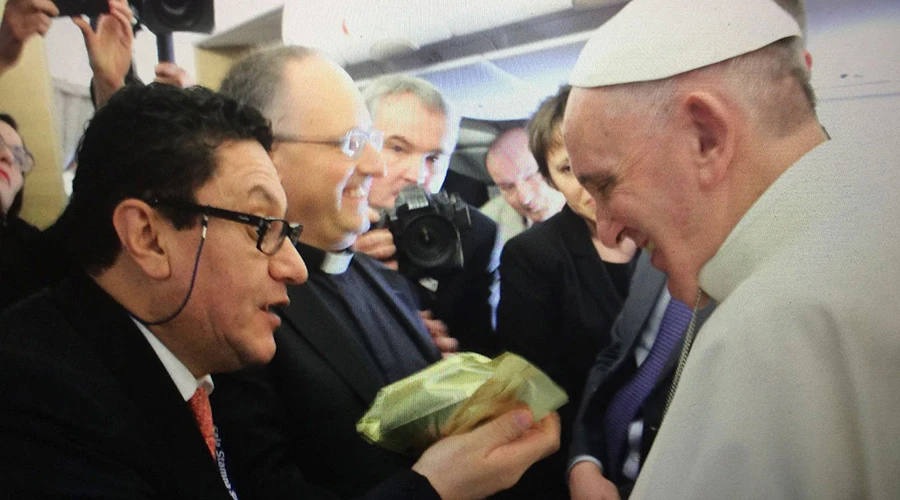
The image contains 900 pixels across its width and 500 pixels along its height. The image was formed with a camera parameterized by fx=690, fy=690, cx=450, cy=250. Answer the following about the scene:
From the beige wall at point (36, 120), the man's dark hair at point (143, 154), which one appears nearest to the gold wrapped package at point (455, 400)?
the man's dark hair at point (143, 154)

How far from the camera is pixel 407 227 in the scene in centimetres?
124

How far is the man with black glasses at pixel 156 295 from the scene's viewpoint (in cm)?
89

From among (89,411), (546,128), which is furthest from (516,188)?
(89,411)

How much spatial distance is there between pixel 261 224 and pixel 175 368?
0.85 ft

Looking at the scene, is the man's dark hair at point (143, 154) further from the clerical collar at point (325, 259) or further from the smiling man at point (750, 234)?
the smiling man at point (750, 234)

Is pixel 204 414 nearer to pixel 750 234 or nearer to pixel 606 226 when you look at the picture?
pixel 606 226

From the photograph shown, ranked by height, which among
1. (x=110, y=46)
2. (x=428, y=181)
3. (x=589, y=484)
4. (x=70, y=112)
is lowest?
(x=589, y=484)

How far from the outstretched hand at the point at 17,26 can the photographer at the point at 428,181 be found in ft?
2.01

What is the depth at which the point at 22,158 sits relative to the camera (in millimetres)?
1263

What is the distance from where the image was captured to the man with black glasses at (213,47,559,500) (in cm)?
110

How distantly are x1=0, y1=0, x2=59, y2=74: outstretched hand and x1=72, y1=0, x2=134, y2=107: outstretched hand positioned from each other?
0.06 metres

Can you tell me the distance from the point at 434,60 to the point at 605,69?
1.13ft

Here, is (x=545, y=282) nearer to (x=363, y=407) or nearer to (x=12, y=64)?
(x=363, y=407)

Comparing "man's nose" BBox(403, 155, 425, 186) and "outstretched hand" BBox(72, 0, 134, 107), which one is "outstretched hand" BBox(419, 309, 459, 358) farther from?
"outstretched hand" BBox(72, 0, 134, 107)
